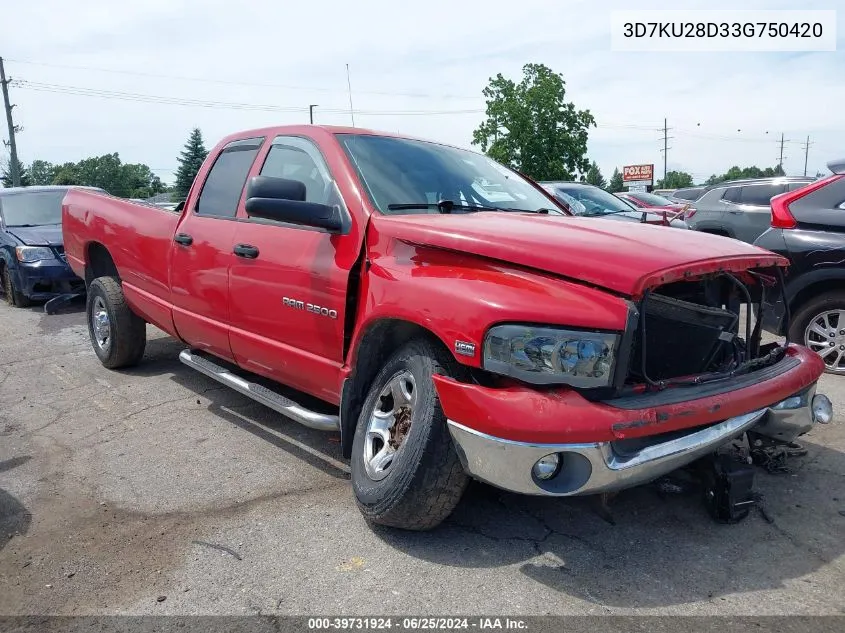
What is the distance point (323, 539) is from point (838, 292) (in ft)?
14.6

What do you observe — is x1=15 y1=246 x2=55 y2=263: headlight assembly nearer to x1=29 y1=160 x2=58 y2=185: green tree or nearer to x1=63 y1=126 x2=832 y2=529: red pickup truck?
x1=63 y1=126 x2=832 y2=529: red pickup truck

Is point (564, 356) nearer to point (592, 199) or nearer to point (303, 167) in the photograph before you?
point (303, 167)

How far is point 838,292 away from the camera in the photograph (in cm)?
529

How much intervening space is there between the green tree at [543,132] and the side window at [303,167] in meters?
24.3

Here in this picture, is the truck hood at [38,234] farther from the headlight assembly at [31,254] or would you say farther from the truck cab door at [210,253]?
the truck cab door at [210,253]

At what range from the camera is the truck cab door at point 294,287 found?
334 centimetres

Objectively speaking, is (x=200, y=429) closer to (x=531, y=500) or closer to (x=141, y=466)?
(x=141, y=466)

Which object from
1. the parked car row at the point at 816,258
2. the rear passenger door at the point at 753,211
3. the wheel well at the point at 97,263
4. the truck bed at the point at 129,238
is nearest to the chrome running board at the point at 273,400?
the truck bed at the point at 129,238

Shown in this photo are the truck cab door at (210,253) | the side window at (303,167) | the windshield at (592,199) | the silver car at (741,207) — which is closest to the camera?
the side window at (303,167)

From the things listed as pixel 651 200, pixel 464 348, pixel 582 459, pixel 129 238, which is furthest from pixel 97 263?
pixel 651 200

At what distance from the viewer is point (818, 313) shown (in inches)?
211

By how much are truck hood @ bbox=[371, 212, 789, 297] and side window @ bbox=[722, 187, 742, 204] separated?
233 inches

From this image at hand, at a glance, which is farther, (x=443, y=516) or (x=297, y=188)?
(x=297, y=188)

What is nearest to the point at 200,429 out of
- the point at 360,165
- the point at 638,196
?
the point at 360,165
